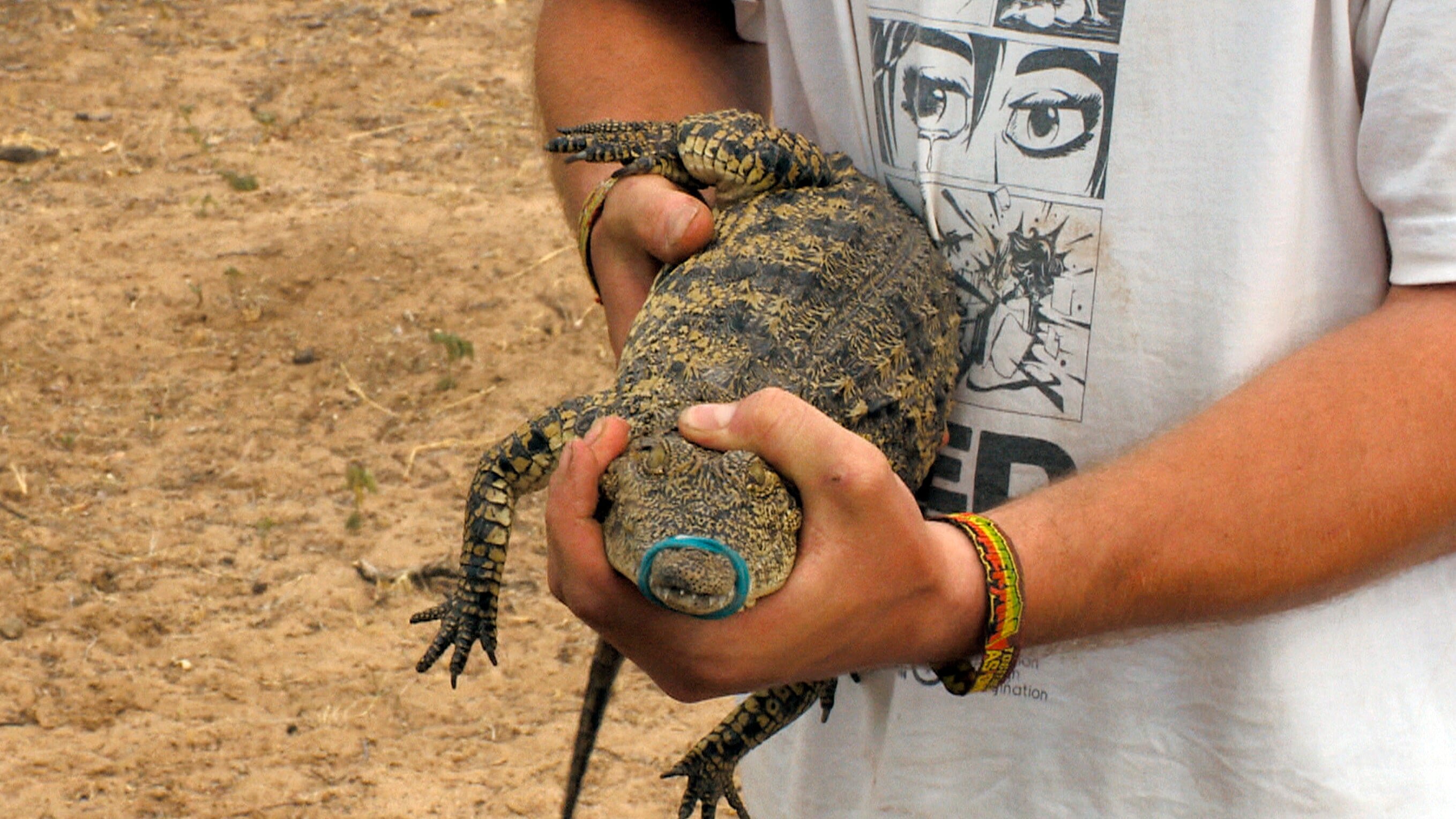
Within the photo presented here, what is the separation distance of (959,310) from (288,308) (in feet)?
13.9

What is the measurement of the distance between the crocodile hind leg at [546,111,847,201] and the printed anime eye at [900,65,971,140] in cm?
32

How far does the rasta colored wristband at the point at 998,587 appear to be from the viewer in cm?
174

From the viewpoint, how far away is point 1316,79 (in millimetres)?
1896

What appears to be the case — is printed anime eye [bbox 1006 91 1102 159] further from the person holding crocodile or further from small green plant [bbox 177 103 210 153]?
small green plant [bbox 177 103 210 153]

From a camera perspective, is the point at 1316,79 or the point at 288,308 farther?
the point at 288,308

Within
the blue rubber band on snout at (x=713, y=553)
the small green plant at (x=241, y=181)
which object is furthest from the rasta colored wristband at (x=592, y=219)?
the small green plant at (x=241, y=181)

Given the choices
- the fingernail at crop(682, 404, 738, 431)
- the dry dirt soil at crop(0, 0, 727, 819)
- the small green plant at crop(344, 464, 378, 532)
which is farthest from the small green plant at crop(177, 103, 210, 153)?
the fingernail at crop(682, 404, 738, 431)

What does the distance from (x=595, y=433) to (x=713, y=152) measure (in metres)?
0.92

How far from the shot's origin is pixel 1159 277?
2.02 meters

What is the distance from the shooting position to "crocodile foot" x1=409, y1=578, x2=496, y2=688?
2.56m

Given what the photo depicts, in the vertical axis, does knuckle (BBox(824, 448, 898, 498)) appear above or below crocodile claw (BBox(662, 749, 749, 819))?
above

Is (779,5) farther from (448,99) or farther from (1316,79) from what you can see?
(448,99)

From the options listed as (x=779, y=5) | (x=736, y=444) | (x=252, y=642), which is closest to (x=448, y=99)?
(x=252, y=642)

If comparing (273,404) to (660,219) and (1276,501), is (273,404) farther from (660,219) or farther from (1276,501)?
(1276,501)
